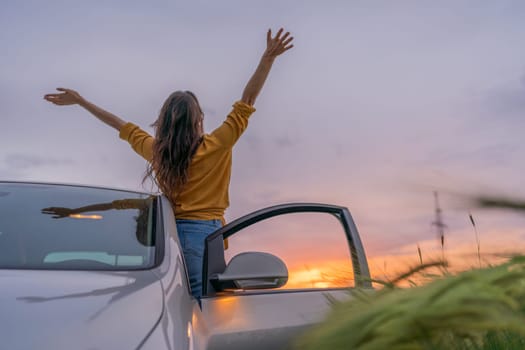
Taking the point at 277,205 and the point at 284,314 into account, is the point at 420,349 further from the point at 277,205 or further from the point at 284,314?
the point at 277,205

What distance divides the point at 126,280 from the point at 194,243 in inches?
55.1

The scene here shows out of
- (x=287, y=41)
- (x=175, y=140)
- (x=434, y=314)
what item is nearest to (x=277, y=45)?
(x=287, y=41)

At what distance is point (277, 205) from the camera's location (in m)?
2.93

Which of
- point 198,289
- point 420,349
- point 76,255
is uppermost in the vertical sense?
point 420,349

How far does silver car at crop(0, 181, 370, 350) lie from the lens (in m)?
1.47

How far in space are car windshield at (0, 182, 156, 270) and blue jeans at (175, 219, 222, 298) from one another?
43cm

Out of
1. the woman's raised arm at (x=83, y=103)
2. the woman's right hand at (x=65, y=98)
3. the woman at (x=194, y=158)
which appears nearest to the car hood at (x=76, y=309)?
the woman at (x=194, y=158)

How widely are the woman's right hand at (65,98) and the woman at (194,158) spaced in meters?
1.18

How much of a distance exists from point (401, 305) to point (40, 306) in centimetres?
123

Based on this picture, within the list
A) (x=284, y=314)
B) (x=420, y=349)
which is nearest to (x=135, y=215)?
(x=284, y=314)

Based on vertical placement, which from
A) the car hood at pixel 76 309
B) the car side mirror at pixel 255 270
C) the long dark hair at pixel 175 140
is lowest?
the car side mirror at pixel 255 270

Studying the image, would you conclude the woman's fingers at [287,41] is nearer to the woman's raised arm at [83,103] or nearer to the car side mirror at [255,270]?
the woman's raised arm at [83,103]

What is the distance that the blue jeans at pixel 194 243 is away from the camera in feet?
9.86

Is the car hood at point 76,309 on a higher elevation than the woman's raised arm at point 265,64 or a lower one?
lower
